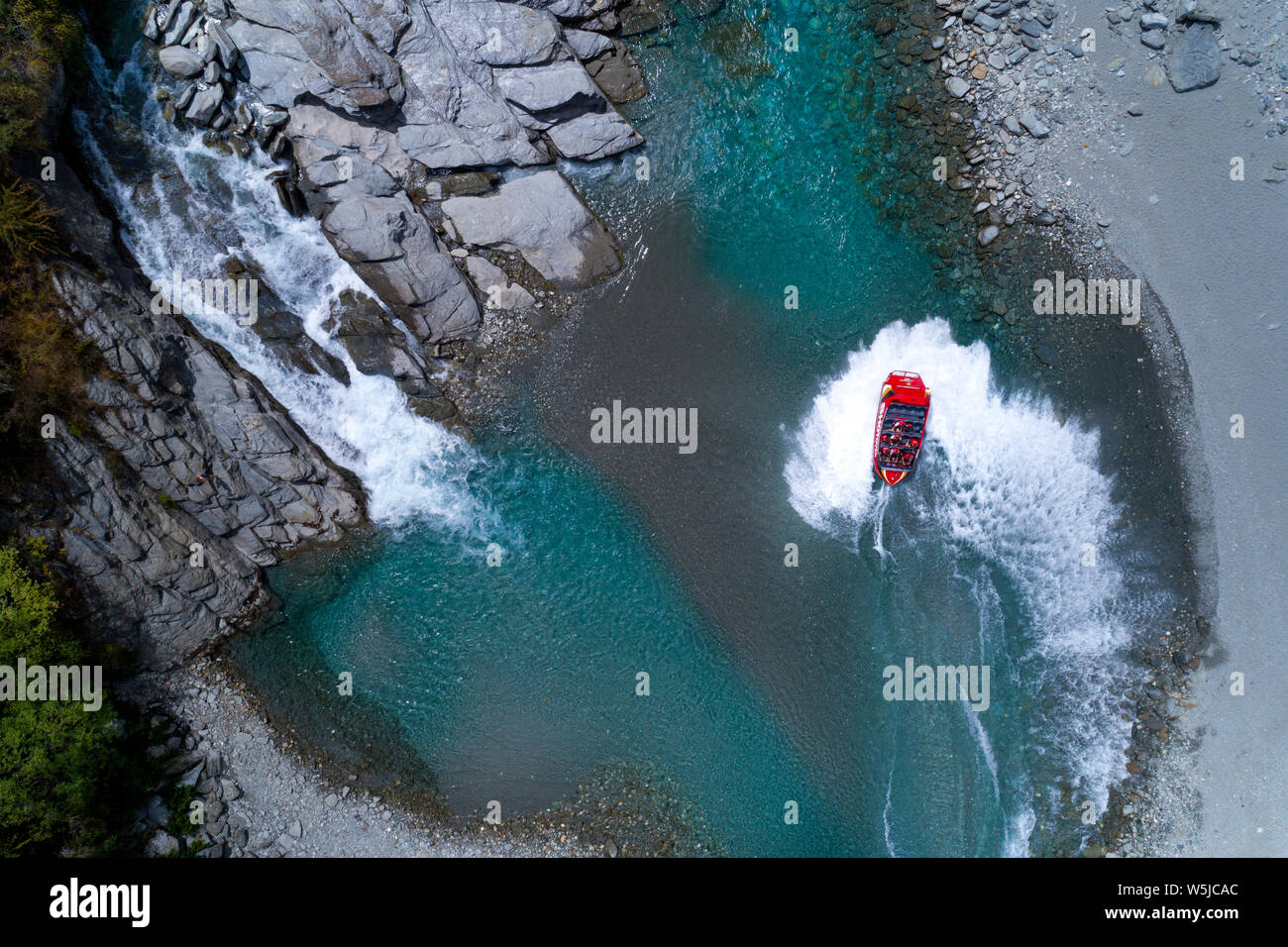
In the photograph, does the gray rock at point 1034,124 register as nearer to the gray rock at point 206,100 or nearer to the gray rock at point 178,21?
the gray rock at point 206,100

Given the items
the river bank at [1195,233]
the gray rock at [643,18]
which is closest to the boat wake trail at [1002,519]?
the river bank at [1195,233]

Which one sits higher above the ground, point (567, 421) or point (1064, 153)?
point (1064, 153)

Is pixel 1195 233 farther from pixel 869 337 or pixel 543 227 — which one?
pixel 543 227

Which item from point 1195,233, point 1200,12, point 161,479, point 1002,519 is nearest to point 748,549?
point 1002,519

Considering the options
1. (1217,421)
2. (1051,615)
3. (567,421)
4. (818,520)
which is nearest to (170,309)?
(567,421)

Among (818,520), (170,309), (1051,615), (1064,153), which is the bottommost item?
(1051,615)
